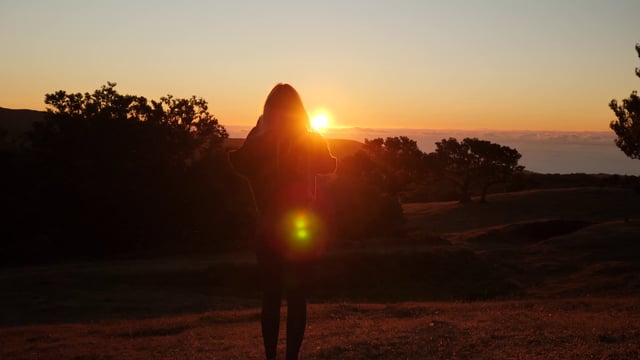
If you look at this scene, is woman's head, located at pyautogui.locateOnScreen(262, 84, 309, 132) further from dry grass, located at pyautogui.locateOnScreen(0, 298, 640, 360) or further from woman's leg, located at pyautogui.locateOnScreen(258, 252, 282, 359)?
dry grass, located at pyautogui.locateOnScreen(0, 298, 640, 360)

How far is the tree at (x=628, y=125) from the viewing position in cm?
2511

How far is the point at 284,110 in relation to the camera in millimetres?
6031

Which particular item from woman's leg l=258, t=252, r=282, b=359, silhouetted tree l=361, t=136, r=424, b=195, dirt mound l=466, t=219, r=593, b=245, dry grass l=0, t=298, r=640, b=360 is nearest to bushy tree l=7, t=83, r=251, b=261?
dirt mound l=466, t=219, r=593, b=245

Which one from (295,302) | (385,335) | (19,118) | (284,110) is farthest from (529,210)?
(19,118)

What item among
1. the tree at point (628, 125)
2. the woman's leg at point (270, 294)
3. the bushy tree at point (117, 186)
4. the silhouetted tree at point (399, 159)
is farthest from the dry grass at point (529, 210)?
the woman's leg at point (270, 294)

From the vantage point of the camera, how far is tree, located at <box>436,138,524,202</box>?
7550 centimetres

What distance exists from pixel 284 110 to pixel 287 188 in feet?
2.22

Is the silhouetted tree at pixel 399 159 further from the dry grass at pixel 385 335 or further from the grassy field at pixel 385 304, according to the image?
the dry grass at pixel 385 335

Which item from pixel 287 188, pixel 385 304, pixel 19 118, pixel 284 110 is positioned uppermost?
pixel 19 118

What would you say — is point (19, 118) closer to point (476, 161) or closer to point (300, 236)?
point (476, 161)

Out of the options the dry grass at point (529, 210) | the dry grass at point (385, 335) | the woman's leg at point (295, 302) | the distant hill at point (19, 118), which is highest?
the distant hill at point (19, 118)

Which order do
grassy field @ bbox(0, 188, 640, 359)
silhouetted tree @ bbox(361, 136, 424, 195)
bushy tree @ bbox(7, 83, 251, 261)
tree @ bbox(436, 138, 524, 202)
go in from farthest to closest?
1. silhouetted tree @ bbox(361, 136, 424, 195)
2. tree @ bbox(436, 138, 524, 202)
3. bushy tree @ bbox(7, 83, 251, 261)
4. grassy field @ bbox(0, 188, 640, 359)

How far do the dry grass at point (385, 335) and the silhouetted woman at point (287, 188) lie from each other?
2.59 meters

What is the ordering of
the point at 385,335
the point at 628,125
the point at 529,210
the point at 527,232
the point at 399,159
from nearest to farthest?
the point at 385,335
the point at 628,125
the point at 527,232
the point at 529,210
the point at 399,159
